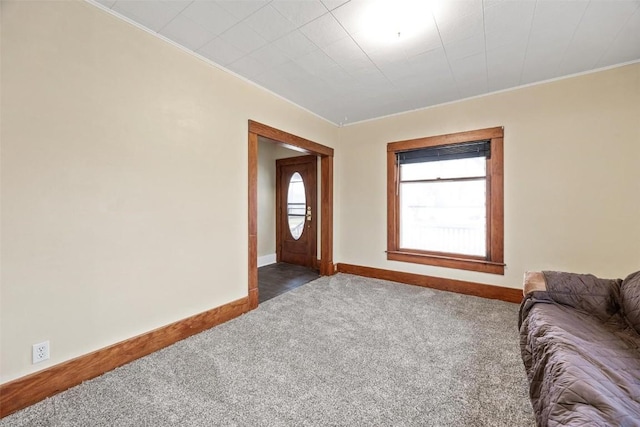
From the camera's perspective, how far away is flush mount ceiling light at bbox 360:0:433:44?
5.90 feet

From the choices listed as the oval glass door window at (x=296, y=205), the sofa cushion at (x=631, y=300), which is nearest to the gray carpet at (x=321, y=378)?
the sofa cushion at (x=631, y=300)

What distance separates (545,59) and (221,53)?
3.07m

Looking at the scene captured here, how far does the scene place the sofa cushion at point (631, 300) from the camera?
146 cm

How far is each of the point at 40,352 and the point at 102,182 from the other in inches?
44.2

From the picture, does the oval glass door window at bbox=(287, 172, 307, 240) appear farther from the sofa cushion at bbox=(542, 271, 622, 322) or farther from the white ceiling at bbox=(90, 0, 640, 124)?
the sofa cushion at bbox=(542, 271, 622, 322)

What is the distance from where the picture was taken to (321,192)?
14.4 ft

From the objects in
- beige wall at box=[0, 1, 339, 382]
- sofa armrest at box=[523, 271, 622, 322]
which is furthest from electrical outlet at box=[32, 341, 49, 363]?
sofa armrest at box=[523, 271, 622, 322]

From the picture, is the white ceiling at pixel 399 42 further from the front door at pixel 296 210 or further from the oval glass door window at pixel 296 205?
the oval glass door window at pixel 296 205

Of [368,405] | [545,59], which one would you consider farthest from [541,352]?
[545,59]

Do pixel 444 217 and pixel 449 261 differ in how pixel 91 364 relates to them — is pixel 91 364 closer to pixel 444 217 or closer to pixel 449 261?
pixel 449 261

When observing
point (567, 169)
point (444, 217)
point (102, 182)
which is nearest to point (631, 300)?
point (567, 169)

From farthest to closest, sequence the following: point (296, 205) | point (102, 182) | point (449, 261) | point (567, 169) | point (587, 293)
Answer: point (296, 205), point (449, 261), point (567, 169), point (102, 182), point (587, 293)

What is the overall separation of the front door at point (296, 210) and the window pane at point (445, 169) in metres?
1.67

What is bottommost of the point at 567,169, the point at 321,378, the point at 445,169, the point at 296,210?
the point at 321,378
